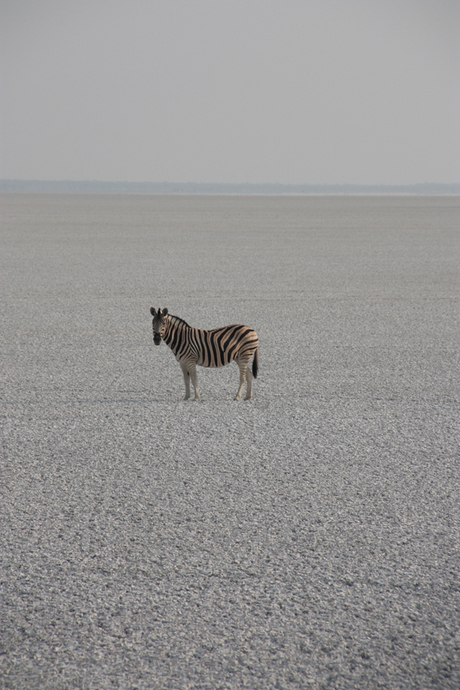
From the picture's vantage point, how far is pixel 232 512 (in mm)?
4281

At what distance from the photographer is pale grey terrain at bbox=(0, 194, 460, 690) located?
2982 millimetres

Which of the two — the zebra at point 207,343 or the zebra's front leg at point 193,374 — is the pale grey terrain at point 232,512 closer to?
the zebra's front leg at point 193,374

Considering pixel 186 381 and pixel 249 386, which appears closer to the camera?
pixel 186 381

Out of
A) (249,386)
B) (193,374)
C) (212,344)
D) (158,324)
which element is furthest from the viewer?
(249,386)

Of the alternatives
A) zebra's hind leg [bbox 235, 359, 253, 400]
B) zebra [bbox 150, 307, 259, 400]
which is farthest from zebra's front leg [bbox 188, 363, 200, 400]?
zebra's hind leg [bbox 235, 359, 253, 400]

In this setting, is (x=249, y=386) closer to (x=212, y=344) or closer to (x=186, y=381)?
(x=186, y=381)

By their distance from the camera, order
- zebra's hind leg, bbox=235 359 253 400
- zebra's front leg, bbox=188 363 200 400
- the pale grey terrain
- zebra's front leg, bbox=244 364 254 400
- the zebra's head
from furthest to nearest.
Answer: zebra's front leg, bbox=244 364 254 400 → zebra's hind leg, bbox=235 359 253 400 → zebra's front leg, bbox=188 363 200 400 → the zebra's head → the pale grey terrain

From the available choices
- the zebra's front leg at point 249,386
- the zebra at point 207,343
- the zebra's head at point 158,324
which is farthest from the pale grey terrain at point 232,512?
the zebra's head at point 158,324

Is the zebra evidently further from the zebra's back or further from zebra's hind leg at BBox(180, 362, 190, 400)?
zebra's hind leg at BBox(180, 362, 190, 400)

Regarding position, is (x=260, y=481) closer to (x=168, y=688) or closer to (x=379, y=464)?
(x=379, y=464)

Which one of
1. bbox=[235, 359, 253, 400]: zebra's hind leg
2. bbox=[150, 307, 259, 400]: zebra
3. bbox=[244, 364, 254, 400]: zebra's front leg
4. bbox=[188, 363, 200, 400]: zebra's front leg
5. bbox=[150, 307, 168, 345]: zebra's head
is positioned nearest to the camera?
bbox=[150, 307, 168, 345]: zebra's head

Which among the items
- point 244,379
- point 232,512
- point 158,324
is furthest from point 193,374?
point 232,512

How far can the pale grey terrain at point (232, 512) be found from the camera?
2982 millimetres

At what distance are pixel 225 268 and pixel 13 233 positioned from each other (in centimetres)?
1656
